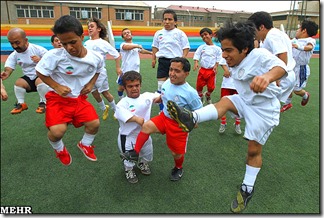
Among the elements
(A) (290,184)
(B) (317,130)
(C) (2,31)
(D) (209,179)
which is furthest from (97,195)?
(C) (2,31)

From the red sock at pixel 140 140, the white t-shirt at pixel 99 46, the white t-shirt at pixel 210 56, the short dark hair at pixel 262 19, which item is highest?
the short dark hair at pixel 262 19

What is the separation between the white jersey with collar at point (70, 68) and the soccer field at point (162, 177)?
1002 mm

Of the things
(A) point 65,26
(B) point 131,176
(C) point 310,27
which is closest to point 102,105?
(B) point 131,176

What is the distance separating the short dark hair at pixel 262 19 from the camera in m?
2.93

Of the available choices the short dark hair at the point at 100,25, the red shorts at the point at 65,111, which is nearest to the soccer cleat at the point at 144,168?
the red shorts at the point at 65,111

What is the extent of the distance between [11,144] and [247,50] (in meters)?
3.28

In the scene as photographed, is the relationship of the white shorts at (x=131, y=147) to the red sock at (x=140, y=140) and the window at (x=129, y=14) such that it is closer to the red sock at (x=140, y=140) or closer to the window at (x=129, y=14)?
the red sock at (x=140, y=140)

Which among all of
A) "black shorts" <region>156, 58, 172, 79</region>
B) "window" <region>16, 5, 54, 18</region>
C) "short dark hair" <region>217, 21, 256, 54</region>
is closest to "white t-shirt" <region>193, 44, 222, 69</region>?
"black shorts" <region>156, 58, 172, 79</region>

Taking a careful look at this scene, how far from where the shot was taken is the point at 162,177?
2.91 meters

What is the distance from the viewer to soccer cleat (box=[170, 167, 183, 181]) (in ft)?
9.34

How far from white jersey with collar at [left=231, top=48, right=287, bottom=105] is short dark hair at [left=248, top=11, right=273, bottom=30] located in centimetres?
100

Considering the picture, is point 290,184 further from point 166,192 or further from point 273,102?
point 166,192

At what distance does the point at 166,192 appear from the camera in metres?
2.66

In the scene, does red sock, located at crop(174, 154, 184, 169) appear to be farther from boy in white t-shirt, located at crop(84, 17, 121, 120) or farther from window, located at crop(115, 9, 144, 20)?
window, located at crop(115, 9, 144, 20)
